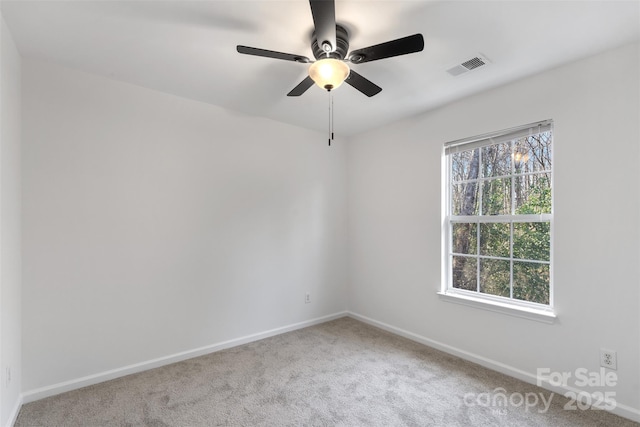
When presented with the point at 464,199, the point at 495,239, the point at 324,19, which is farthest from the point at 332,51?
the point at 495,239

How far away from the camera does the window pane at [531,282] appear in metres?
2.49

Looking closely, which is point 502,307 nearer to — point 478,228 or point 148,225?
point 478,228

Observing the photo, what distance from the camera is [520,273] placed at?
2.64m

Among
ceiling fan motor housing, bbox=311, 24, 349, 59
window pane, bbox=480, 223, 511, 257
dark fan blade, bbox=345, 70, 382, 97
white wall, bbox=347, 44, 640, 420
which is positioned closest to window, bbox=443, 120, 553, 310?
window pane, bbox=480, 223, 511, 257

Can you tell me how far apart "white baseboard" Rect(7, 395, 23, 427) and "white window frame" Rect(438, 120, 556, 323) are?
338 cm

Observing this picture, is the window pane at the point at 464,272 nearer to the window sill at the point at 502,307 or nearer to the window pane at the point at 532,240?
the window sill at the point at 502,307

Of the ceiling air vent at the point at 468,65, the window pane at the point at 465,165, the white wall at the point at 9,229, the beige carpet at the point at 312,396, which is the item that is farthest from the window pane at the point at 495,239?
the white wall at the point at 9,229

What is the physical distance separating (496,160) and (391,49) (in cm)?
172

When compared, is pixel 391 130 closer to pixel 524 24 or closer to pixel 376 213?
pixel 376 213

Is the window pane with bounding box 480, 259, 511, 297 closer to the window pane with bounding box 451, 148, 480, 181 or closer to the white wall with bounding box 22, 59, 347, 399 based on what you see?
the window pane with bounding box 451, 148, 480, 181

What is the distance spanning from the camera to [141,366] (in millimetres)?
→ 2658

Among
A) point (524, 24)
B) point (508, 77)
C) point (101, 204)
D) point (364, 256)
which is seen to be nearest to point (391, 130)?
point (508, 77)

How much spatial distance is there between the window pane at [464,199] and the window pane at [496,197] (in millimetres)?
85

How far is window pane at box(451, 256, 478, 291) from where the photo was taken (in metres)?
2.98
